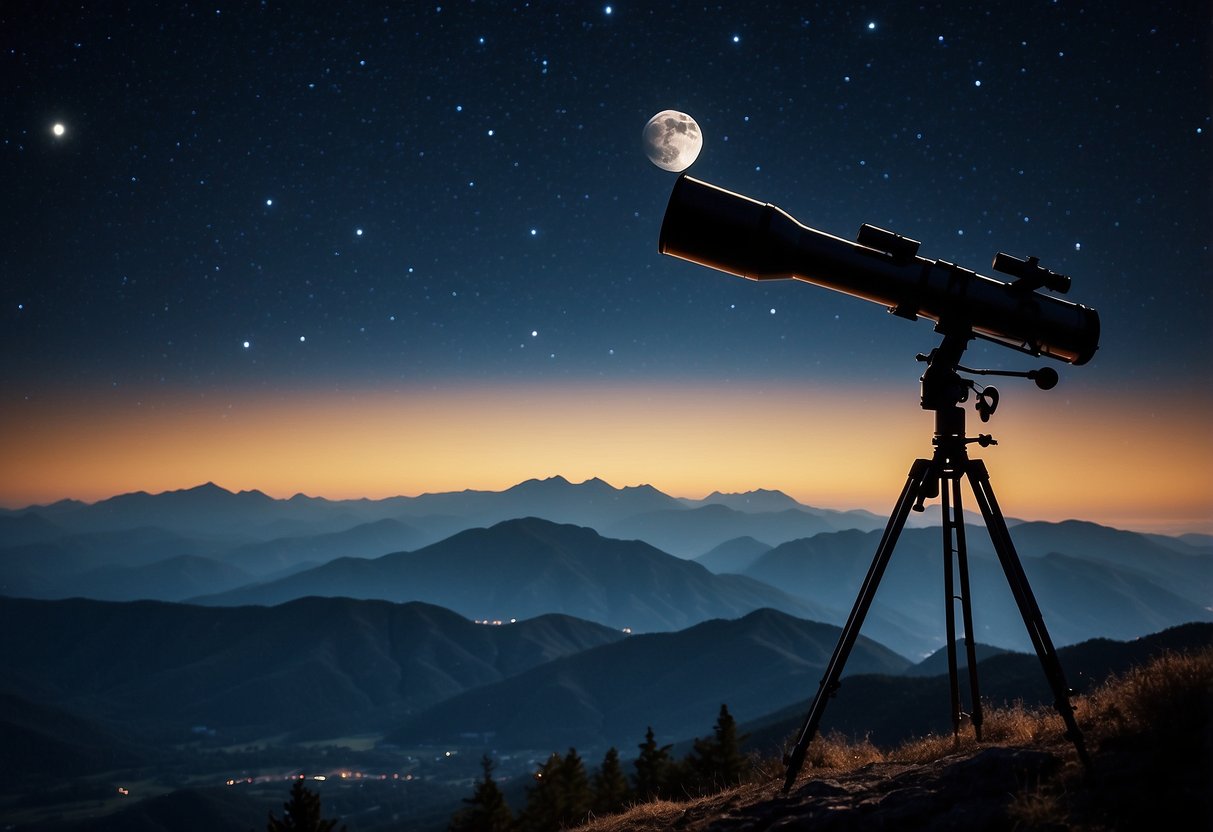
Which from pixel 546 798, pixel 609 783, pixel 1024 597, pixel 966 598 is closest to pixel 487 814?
pixel 546 798

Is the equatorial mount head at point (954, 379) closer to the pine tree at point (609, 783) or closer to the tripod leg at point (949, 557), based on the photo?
the tripod leg at point (949, 557)

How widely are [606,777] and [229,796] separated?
17493 centimetres

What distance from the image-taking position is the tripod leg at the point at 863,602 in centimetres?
526

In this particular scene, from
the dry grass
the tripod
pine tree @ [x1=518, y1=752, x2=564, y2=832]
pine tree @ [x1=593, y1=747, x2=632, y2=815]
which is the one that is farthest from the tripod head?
pine tree @ [x1=518, y1=752, x2=564, y2=832]

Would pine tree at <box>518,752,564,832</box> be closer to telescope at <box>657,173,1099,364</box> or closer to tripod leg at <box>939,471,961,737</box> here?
tripod leg at <box>939,471,961,737</box>

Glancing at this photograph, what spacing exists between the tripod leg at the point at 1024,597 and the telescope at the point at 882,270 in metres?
1.20

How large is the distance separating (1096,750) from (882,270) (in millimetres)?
3828

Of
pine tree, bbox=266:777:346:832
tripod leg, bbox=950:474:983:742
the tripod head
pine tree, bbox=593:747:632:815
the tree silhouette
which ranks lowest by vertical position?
the tree silhouette

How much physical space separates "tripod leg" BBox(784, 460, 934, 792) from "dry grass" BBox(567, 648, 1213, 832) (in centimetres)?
72

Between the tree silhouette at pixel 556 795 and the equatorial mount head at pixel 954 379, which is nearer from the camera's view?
the equatorial mount head at pixel 954 379

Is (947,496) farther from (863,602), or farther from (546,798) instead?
(546,798)

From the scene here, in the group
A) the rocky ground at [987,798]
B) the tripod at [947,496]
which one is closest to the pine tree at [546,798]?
the rocky ground at [987,798]

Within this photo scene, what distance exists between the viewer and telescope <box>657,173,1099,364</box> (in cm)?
476

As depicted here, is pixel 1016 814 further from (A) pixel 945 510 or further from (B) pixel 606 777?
(B) pixel 606 777
